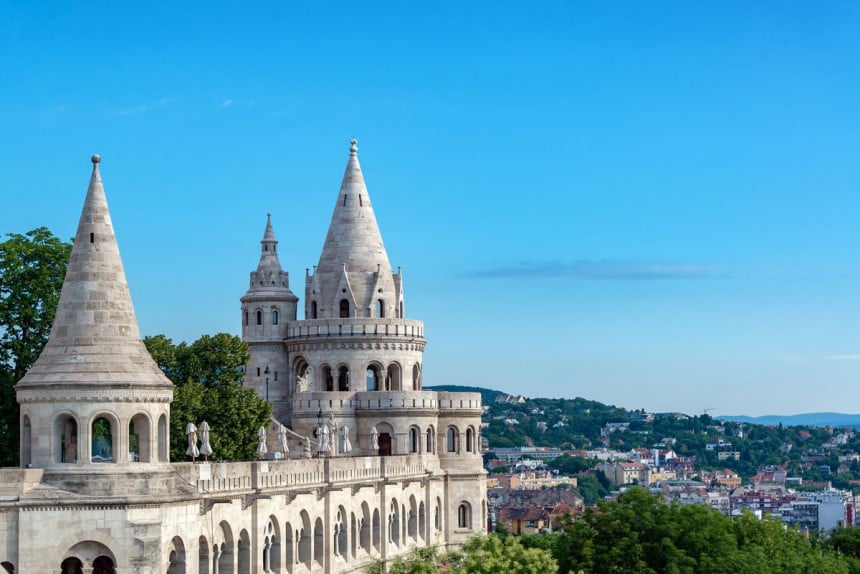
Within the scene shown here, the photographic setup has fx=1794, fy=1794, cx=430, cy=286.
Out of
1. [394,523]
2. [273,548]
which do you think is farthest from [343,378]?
[273,548]

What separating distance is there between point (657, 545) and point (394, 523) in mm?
13894

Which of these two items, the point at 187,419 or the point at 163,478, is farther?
the point at 187,419

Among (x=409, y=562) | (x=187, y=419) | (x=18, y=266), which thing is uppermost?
(x=18, y=266)

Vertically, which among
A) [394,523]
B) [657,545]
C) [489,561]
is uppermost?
[394,523]

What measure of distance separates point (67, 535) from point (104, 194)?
35.1 feet

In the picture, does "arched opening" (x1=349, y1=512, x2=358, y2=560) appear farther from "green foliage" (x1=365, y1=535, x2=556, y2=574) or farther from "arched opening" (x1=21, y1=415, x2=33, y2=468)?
"arched opening" (x1=21, y1=415, x2=33, y2=468)

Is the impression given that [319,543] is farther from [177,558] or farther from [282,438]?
[177,558]

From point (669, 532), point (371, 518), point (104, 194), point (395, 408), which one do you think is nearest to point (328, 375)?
point (395, 408)

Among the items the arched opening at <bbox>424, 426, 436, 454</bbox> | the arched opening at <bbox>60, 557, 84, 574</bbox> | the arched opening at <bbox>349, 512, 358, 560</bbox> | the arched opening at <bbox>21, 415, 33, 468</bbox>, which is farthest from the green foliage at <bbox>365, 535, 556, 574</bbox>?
the arched opening at <bbox>424, 426, 436, 454</bbox>

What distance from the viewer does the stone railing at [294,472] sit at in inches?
2299

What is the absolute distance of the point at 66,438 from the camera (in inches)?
2120

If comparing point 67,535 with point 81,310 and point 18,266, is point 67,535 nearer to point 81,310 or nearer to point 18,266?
point 81,310

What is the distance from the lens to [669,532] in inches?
3211

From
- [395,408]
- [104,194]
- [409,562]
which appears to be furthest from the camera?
[395,408]
